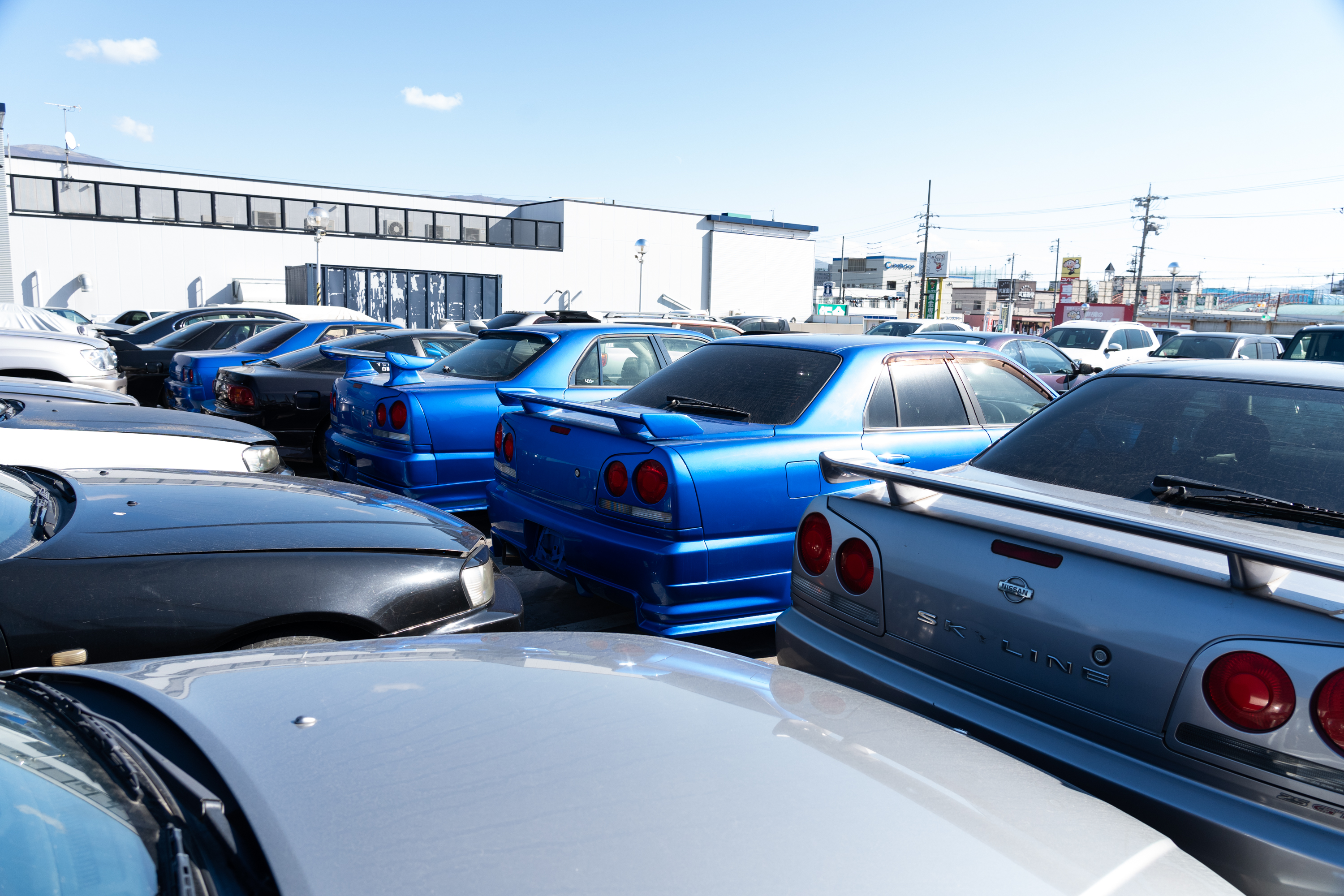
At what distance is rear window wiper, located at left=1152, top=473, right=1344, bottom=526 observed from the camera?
2.27 metres

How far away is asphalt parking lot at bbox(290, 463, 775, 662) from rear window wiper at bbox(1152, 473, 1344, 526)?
1.98 metres

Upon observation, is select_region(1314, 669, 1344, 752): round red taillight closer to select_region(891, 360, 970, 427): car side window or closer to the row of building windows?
select_region(891, 360, 970, 427): car side window

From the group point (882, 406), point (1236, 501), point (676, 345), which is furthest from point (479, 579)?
point (676, 345)

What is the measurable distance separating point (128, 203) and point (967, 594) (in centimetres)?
3240

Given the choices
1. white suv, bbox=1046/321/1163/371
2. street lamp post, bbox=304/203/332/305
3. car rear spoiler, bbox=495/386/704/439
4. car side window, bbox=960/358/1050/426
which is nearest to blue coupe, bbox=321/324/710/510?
car rear spoiler, bbox=495/386/704/439

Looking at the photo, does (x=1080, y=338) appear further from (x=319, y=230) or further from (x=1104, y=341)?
(x=319, y=230)

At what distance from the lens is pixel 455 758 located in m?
1.33

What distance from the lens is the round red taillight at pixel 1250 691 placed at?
1.74 m

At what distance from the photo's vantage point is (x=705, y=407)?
4.39m

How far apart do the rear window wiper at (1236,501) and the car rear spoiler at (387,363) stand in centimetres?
488

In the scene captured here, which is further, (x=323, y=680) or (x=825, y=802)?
(x=323, y=680)

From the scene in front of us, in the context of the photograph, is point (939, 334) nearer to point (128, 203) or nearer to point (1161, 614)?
point (1161, 614)

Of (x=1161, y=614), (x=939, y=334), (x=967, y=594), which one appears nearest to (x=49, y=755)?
(x=967, y=594)

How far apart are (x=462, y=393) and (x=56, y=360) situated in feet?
15.8
